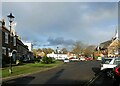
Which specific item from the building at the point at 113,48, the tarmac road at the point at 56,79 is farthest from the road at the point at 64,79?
the building at the point at 113,48

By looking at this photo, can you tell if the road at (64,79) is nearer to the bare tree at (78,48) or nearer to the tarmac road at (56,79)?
the tarmac road at (56,79)

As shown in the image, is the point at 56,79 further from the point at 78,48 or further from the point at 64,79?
the point at 78,48

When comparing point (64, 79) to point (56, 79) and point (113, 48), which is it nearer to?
point (56, 79)

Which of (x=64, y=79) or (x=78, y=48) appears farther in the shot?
(x=78, y=48)

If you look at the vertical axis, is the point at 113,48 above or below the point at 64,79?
above

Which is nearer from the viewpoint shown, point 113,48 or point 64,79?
point 64,79

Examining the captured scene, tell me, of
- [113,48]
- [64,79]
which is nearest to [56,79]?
[64,79]

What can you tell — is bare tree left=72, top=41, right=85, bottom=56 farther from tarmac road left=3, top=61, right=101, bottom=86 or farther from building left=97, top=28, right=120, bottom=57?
tarmac road left=3, top=61, right=101, bottom=86

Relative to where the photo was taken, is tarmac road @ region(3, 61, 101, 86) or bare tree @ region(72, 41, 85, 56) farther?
bare tree @ region(72, 41, 85, 56)

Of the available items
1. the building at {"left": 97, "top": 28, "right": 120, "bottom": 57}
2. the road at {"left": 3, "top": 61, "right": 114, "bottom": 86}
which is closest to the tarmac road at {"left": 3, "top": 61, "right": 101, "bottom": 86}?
the road at {"left": 3, "top": 61, "right": 114, "bottom": 86}

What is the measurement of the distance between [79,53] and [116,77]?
122182 millimetres

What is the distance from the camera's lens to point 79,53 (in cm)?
A: 13375

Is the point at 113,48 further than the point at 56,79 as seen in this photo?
Yes

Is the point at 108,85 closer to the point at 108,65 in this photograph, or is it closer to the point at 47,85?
the point at 47,85
